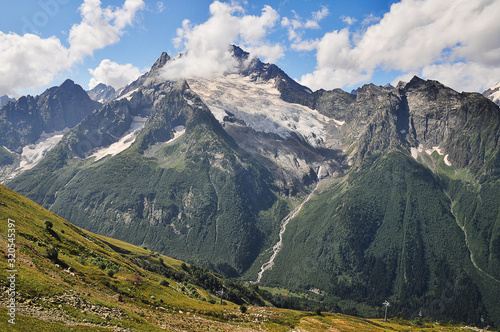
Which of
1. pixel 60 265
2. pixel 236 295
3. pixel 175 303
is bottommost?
pixel 236 295

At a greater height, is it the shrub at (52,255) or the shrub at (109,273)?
the shrub at (52,255)

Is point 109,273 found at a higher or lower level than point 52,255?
lower

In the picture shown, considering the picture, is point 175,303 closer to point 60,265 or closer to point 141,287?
point 141,287

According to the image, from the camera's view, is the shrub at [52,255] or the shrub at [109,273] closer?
the shrub at [52,255]

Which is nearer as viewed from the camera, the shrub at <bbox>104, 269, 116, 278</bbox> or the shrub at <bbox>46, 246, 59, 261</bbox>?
the shrub at <bbox>46, 246, 59, 261</bbox>

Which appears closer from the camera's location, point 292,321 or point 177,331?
point 177,331

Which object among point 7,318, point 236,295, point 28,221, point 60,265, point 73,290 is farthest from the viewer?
point 236,295

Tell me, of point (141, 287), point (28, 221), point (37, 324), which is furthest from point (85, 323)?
point (28, 221)

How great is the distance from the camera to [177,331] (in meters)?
57.4

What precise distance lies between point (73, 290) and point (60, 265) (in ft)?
49.2

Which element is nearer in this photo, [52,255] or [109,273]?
[52,255]

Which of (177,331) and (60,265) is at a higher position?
(60,265)

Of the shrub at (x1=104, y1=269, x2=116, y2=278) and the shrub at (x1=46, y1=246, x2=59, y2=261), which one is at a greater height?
the shrub at (x1=46, y1=246, x2=59, y2=261)

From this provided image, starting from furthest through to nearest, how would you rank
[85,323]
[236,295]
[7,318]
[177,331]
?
[236,295]
[177,331]
[85,323]
[7,318]
